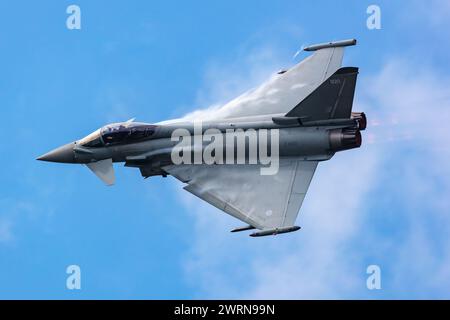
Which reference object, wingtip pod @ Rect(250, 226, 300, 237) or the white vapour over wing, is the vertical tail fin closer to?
the white vapour over wing

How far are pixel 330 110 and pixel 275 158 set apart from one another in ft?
8.14

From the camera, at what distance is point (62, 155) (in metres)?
38.5

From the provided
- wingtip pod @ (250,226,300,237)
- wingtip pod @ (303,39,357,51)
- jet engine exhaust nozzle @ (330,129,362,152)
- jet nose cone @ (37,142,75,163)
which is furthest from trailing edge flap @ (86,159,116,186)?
wingtip pod @ (303,39,357,51)

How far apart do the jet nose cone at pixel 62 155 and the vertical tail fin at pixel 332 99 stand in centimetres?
822

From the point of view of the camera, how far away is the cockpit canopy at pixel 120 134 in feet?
123

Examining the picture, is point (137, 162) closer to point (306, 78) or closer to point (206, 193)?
point (206, 193)

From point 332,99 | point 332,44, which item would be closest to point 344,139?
point 332,99

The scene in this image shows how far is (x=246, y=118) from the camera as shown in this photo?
121ft

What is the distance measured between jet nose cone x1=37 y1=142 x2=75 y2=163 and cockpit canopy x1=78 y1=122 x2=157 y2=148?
544mm

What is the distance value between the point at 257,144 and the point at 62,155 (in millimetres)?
7246

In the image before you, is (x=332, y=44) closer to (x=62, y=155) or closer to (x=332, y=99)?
(x=332, y=99)

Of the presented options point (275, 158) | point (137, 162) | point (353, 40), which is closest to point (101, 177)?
point (137, 162)

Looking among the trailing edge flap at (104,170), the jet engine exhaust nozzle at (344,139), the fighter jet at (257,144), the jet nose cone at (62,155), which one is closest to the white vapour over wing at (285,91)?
the fighter jet at (257,144)

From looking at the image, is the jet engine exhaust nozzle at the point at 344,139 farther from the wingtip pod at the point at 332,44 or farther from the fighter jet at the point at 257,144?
the wingtip pod at the point at 332,44
